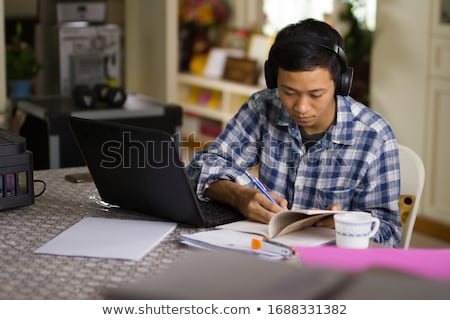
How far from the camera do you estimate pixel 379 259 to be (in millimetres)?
1549

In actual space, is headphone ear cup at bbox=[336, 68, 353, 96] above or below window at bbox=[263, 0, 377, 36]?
below

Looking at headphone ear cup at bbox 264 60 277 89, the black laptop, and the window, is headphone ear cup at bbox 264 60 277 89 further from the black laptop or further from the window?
the window

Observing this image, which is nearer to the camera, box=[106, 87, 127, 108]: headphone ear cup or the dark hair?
the dark hair

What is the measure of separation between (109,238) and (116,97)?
1.84 metres

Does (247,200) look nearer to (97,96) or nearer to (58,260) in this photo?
(58,260)

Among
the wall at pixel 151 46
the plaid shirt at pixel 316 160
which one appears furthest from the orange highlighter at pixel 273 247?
the wall at pixel 151 46

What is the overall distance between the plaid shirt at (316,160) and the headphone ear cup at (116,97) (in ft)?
4.44

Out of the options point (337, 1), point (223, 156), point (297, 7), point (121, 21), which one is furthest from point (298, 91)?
point (121, 21)

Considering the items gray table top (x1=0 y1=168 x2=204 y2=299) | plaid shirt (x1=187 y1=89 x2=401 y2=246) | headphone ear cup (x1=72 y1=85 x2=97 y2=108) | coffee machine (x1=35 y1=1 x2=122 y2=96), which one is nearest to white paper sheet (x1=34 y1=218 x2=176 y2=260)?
gray table top (x1=0 y1=168 x2=204 y2=299)

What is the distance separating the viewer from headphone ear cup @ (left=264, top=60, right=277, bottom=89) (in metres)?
2.04

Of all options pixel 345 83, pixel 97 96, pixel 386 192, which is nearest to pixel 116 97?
pixel 97 96

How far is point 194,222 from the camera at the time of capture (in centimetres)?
182

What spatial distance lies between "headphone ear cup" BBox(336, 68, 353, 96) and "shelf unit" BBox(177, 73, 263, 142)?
3.32m
